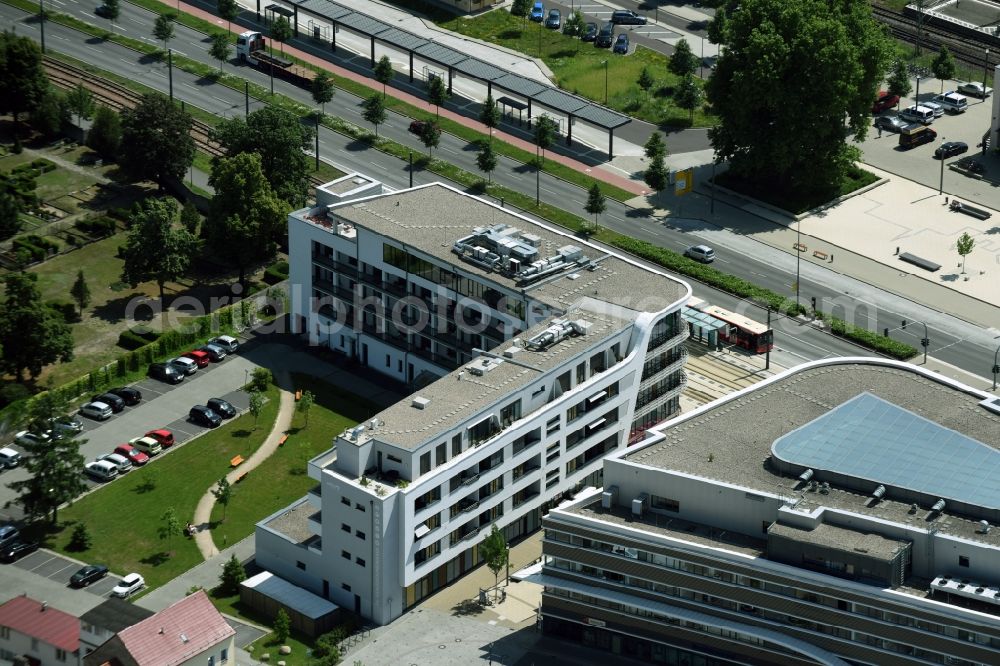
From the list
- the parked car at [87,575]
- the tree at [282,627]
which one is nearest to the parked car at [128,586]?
the parked car at [87,575]

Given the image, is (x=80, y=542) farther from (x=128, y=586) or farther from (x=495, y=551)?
(x=495, y=551)

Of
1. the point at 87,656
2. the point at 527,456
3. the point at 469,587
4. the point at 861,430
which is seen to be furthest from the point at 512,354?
the point at 87,656

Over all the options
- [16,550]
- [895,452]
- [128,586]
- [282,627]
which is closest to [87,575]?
[128,586]

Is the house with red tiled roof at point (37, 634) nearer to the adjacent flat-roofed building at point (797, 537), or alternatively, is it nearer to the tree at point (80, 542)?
the tree at point (80, 542)

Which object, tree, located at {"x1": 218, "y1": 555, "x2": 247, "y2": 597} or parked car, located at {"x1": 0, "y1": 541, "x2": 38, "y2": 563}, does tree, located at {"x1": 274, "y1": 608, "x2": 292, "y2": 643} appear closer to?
tree, located at {"x1": 218, "y1": 555, "x2": 247, "y2": 597}

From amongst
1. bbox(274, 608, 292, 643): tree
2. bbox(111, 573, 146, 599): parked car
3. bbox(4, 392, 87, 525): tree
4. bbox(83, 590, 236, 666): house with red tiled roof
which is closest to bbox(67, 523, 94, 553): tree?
bbox(4, 392, 87, 525): tree
